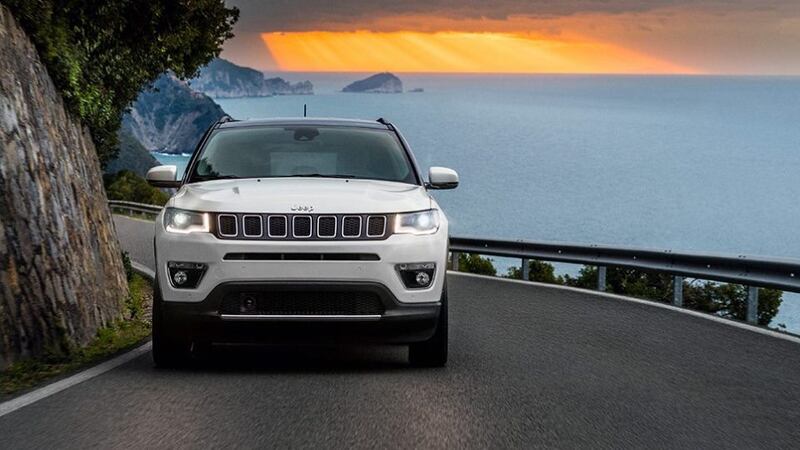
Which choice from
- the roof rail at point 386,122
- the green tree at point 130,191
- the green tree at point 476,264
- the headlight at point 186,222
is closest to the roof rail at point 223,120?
the roof rail at point 386,122

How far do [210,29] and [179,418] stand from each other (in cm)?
1777

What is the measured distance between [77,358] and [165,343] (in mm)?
1646

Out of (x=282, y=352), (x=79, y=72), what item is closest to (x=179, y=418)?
(x=282, y=352)

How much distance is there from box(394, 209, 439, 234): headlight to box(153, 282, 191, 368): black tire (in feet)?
5.32

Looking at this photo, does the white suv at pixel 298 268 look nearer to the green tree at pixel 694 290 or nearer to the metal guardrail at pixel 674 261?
the metal guardrail at pixel 674 261

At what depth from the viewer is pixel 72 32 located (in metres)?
16.5

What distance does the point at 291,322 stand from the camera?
7.73 m

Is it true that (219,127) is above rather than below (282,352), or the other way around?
above

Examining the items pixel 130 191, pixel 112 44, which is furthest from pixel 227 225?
pixel 130 191

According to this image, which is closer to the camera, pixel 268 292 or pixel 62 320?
pixel 268 292

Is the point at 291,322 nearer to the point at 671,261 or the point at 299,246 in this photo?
the point at 299,246

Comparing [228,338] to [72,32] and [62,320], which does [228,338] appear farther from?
[72,32]

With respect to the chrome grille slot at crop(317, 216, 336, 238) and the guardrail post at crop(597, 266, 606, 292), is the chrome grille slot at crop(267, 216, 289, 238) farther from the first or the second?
the guardrail post at crop(597, 266, 606, 292)

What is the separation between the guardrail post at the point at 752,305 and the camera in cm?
1222
